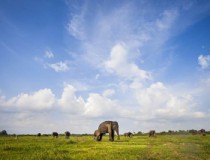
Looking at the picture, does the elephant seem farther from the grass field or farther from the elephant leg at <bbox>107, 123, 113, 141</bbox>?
the grass field

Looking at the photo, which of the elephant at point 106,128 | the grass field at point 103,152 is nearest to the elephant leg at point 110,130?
the elephant at point 106,128

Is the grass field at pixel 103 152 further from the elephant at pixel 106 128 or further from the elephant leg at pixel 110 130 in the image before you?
the elephant at pixel 106 128

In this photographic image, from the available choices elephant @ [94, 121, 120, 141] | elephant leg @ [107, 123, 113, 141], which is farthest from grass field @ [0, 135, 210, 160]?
elephant @ [94, 121, 120, 141]

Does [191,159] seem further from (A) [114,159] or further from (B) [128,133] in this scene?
(B) [128,133]

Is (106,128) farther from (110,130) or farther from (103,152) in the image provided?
(103,152)

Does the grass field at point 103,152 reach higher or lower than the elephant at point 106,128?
lower

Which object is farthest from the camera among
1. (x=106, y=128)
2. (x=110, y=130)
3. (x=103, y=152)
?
(x=106, y=128)

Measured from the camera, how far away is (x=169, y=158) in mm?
20047

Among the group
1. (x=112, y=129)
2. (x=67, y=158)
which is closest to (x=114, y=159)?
(x=67, y=158)

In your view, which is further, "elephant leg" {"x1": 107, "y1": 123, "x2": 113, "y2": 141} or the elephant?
the elephant

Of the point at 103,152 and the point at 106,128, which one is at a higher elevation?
the point at 106,128

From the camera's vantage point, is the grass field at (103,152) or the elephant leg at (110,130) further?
the elephant leg at (110,130)

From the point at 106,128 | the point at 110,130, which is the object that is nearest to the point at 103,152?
the point at 110,130

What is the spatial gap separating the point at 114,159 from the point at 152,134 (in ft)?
236
